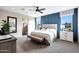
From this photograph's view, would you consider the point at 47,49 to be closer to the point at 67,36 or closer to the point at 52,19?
the point at 67,36

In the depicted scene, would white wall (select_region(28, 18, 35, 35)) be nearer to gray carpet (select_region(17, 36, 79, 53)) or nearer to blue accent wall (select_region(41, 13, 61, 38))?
blue accent wall (select_region(41, 13, 61, 38))

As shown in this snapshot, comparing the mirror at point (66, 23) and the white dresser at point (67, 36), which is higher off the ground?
the mirror at point (66, 23)

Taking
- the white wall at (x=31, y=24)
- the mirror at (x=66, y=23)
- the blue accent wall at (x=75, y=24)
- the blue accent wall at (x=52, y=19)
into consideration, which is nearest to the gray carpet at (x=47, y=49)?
the blue accent wall at (x=75, y=24)

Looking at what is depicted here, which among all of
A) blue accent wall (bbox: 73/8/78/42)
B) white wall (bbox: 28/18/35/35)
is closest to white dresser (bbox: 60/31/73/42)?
blue accent wall (bbox: 73/8/78/42)

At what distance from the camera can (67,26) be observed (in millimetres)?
5445

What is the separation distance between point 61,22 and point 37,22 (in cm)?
291

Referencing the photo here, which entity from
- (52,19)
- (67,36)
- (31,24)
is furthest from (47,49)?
(31,24)

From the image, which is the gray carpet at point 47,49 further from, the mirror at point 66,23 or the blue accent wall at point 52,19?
the blue accent wall at point 52,19

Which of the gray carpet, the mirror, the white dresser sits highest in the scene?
the mirror

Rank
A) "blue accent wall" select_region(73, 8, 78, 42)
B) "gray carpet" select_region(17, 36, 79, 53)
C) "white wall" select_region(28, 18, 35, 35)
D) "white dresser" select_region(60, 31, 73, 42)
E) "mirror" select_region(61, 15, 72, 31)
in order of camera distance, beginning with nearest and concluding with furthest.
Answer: "gray carpet" select_region(17, 36, 79, 53), "white dresser" select_region(60, 31, 73, 42), "blue accent wall" select_region(73, 8, 78, 42), "mirror" select_region(61, 15, 72, 31), "white wall" select_region(28, 18, 35, 35)

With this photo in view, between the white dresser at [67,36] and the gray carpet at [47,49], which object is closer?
the gray carpet at [47,49]

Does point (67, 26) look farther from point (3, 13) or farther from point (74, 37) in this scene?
point (3, 13)

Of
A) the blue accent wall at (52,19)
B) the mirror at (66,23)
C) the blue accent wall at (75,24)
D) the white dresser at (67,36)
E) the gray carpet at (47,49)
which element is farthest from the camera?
the blue accent wall at (52,19)
